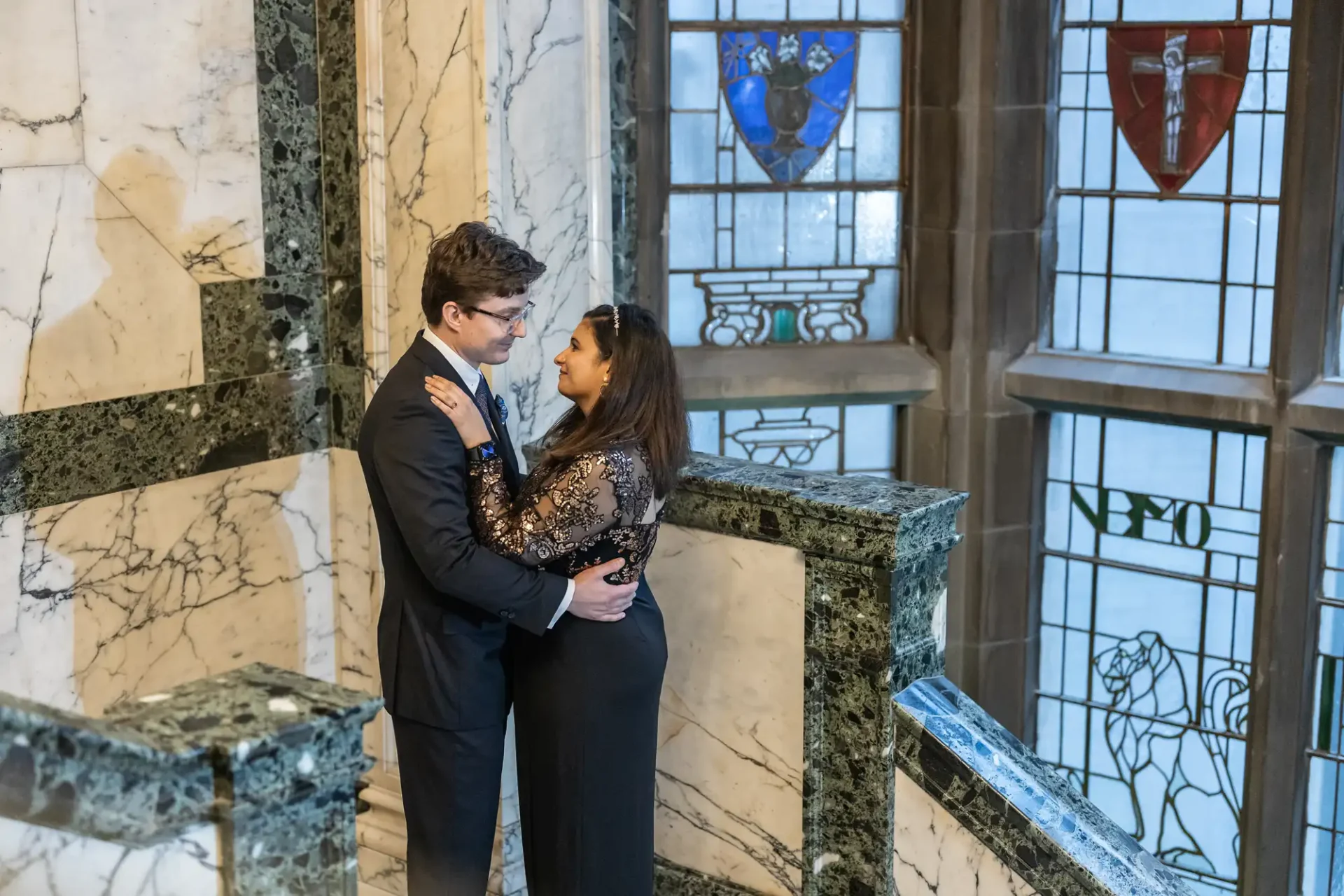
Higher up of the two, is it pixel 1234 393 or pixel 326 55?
pixel 326 55

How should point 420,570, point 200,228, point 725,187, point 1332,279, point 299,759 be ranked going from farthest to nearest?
1. point 725,187
2. point 1332,279
3. point 200,228
4. point 420,570
5. point 299,759

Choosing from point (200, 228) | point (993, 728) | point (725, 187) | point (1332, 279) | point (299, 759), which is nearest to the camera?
point (299, 759)

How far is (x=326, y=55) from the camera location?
14.6 feet

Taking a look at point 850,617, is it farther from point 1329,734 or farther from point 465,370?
point 1329,734

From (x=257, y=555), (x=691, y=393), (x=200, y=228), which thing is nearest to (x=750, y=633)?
(x=257, y=555)

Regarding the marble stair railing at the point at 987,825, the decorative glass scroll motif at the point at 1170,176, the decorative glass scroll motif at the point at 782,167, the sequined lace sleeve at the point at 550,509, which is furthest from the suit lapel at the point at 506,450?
the decorative glass scroll motif at the point at 1170,176

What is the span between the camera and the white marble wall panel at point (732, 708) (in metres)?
3.92

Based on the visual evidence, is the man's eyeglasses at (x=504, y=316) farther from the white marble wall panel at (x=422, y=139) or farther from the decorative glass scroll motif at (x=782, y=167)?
the decorative glass scroll motif at (x=782, y=167)

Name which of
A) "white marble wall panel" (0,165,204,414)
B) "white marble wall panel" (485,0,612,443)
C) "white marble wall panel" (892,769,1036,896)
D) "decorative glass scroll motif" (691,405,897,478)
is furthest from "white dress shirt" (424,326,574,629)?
"decorative glass scroll motif" (691,405,897,478)

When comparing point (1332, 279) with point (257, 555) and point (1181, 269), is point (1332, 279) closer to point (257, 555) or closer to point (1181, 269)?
point (1181, 269)

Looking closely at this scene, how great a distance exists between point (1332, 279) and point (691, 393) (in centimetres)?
240

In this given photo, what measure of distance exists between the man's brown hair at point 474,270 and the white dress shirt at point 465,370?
0.05 metres

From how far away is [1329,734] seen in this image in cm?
627

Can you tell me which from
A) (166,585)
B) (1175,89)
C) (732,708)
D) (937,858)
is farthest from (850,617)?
(1175,89)
